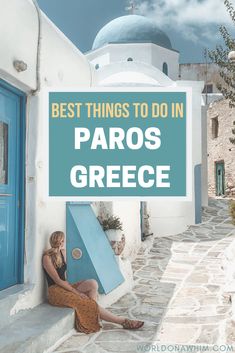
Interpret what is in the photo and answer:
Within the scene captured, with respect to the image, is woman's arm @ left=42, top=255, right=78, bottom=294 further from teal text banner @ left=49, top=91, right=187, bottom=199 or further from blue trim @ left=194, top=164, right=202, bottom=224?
blue trim @ left=194, top=164, right=202, bottom=224

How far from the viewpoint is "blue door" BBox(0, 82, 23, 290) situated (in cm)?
451

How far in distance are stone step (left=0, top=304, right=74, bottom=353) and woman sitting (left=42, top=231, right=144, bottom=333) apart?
0.33ft

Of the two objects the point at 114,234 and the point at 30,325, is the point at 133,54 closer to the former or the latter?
the point at 114,234

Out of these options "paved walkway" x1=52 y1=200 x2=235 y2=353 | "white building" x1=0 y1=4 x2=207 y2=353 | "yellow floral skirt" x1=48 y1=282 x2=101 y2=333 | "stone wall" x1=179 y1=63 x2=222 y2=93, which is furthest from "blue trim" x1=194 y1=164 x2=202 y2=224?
"stone wall" x1=179 y1=63 x2=222 y2=93

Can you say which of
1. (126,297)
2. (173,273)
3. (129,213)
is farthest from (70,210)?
(129,213)

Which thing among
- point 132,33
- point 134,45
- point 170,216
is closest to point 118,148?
point 170,216

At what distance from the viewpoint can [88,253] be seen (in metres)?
5.57

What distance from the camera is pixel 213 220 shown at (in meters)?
13.4

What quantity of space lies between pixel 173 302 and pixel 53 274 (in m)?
2.01

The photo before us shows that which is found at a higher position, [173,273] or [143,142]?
[143,142]

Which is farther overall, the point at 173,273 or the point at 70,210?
the point at 173,273

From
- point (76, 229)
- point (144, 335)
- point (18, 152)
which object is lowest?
point (144, 335)

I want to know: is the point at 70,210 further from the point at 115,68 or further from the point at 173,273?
the point at 115,68

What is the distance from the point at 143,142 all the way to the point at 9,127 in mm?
1482
